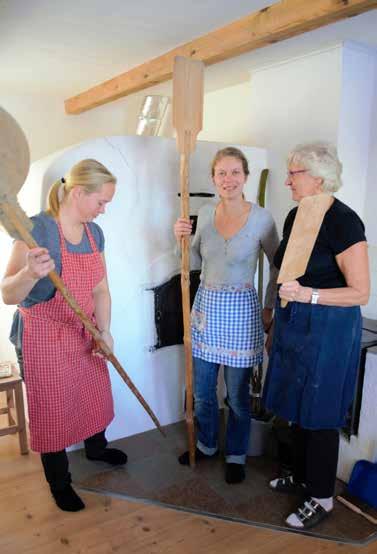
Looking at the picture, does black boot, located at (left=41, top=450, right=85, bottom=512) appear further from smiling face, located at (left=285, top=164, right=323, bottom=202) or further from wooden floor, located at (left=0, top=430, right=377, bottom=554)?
smiling face, located at (left=285, top=164, right=323, bottom=202)

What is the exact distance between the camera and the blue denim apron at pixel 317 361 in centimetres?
152

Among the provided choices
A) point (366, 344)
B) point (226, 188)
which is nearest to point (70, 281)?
point (226, 188)

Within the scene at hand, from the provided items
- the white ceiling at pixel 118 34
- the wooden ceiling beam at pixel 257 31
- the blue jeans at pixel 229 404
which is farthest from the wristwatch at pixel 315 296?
the white ceiling at pixel 118 34

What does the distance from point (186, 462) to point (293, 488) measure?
20.3 inches

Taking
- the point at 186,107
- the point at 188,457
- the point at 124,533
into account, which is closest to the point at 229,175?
the point at 186,107

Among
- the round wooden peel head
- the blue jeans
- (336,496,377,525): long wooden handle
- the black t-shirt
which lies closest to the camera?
the round wooden peel head

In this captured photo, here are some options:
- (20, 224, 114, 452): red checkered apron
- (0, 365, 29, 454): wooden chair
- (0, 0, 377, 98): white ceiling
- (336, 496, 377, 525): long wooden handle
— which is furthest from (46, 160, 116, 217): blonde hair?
(336, 496, 377, 525): long wooden handle

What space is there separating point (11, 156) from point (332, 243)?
1008 millimetres

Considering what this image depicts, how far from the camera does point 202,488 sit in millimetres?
1938

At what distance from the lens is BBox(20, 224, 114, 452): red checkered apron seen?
164 cm

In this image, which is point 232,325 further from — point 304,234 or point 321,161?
point 321,161

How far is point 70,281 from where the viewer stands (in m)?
1.65

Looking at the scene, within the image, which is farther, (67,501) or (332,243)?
(67,501)

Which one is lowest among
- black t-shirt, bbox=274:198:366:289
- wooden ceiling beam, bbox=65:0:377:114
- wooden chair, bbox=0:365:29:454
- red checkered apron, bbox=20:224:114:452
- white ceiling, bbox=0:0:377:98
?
wooden chair, bbox=0:365:29:454
